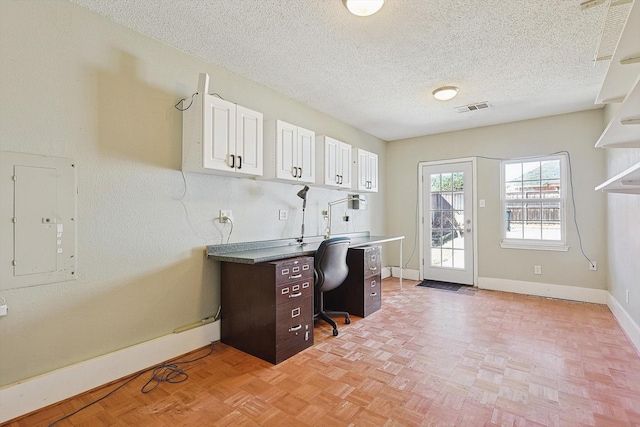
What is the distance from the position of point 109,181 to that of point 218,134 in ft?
2.72

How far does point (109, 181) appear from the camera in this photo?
2137 mm

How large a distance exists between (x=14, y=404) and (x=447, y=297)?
4225 mm

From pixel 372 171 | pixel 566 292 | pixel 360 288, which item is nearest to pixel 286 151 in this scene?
pixel 360 288

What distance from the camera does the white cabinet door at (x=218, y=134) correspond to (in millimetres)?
2354

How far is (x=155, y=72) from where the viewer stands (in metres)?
2.39

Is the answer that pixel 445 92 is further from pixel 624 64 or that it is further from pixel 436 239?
pixel 436 239

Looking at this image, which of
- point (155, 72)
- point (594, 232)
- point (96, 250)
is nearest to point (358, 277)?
point (96, 250)

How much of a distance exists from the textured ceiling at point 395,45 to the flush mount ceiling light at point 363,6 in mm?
83

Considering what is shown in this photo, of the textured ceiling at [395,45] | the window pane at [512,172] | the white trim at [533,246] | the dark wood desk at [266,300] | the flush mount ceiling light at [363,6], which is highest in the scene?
the textured ceiling at [395,45]

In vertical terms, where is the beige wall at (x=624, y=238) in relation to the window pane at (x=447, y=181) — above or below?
below

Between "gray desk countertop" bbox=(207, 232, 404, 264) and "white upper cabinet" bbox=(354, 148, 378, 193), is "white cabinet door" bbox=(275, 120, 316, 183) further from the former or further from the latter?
"white upper cabinet" bbox=(354, 148, 378, 193)

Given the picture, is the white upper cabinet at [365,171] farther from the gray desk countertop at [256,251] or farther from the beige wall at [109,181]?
the beige wall at [109,181]

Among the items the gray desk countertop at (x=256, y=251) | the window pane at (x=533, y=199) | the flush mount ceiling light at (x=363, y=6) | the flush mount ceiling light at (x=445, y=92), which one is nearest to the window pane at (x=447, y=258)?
the window pane at (x=533, y=199)

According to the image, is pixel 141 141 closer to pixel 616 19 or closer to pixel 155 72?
pixel 155 72
